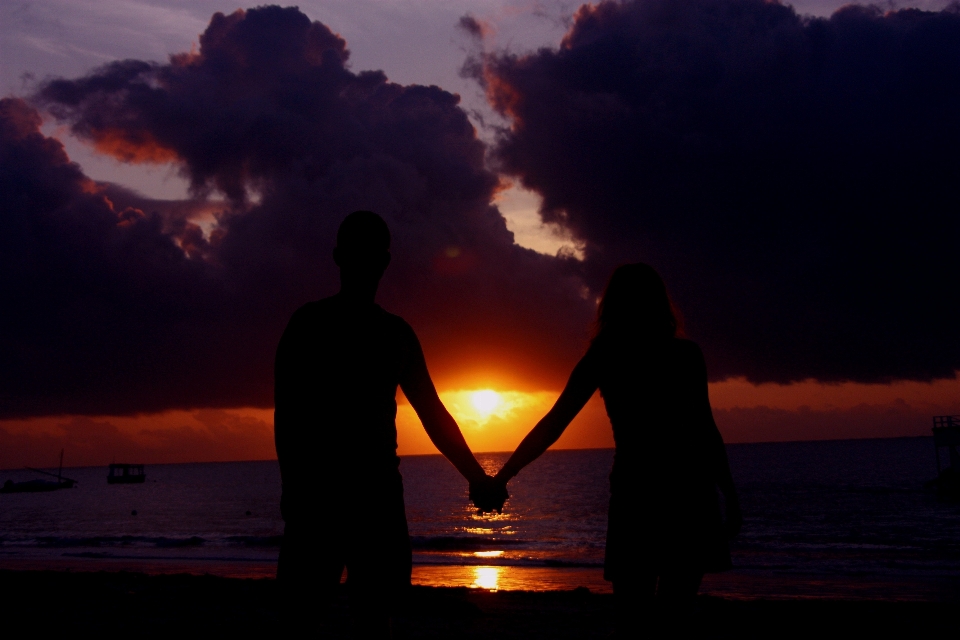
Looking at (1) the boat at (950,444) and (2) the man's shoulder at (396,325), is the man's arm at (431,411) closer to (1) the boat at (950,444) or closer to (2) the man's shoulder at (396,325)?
(2) the man's shoulder at (396,325)

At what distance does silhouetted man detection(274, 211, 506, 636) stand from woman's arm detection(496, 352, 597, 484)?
0.88 m

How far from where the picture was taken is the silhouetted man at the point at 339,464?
8.80 feet

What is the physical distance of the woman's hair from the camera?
3.35 meters

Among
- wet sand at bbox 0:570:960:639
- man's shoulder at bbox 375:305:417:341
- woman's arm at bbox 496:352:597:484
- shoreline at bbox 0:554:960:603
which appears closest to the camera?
man's shoulder at bbox 375:305:417:341

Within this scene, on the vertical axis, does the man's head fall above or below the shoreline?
above

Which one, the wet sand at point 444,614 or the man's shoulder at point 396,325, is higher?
the man's shoulder at point 396,325

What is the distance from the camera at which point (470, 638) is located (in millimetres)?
8672

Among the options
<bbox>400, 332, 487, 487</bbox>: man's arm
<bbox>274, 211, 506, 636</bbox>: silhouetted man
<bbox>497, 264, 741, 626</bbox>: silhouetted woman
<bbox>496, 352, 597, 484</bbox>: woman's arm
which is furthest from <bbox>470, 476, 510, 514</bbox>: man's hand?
<bbox>274, 211, 506, 636</bbox>: silhouetted man

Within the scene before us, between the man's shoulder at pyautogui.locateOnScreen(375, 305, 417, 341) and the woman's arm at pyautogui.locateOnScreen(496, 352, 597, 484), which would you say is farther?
the woman's arm at pyautogui.locateOnScreen(496, 352, 597, 484)

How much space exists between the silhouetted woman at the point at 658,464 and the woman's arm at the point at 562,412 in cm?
10

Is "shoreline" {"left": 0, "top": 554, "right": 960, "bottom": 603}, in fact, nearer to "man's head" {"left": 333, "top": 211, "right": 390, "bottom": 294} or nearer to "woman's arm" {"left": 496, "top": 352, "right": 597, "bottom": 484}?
"woman's arm" {"left": 496, "top": 352, "right": 597, "bottom": 484}

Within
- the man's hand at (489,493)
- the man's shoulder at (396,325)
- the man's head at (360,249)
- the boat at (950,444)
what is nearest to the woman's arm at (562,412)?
the man's hand at (489,493)

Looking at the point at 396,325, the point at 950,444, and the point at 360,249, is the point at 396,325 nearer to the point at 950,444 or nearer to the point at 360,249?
the point at 360,249

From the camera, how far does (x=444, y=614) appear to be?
408 inches
